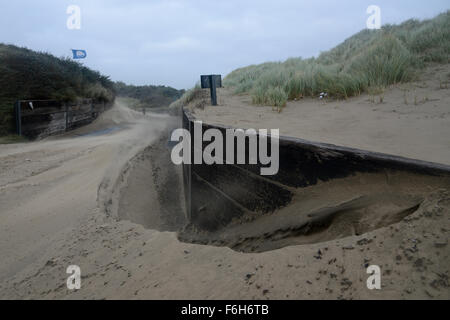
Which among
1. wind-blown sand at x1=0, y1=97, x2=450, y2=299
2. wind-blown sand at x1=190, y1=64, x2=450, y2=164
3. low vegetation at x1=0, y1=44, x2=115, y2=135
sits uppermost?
low vegetation at x1=0, y1=44, x2=115, y2=135

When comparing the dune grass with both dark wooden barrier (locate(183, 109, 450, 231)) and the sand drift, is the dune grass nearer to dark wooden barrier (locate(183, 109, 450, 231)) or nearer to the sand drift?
dark wooden barrier (locate(183, 109, 450, 231))

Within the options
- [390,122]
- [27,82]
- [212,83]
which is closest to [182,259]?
[390,122]

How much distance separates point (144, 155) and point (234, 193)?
17.8 feet

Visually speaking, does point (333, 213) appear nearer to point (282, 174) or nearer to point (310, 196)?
point (310, 196)

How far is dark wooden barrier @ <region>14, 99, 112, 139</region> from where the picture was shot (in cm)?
842

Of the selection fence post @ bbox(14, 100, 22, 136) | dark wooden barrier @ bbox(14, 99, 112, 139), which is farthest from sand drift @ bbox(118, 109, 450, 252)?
dark wooden barrier @ bbox(14, 99, 112, 139)

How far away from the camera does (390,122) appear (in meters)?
3.00

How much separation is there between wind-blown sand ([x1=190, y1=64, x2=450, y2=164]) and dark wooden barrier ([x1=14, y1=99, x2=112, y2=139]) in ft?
25.1

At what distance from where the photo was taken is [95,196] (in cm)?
336

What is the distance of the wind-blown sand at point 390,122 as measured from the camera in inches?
80.4

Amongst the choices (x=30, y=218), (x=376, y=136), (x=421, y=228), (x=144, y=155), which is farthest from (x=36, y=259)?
(x=144, y=155)

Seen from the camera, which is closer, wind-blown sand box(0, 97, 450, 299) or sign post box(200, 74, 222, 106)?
wind-blown sand box(0, 97, 450, 299)

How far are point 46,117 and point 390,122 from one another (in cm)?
1011
